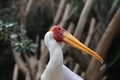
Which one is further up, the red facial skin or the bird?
the red facial skin

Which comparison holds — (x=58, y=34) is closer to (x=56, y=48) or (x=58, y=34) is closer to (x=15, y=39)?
(x=56, y=48)

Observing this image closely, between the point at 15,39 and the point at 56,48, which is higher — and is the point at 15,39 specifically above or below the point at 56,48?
below

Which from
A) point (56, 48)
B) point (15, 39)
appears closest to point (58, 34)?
point (56, 48)

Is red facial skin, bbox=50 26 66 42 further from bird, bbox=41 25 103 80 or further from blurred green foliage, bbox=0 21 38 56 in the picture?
blurred green foliage, bbox=0 21 38 56

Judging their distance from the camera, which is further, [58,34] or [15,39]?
[15,39]

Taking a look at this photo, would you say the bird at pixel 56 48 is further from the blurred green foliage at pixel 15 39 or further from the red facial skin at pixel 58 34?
the blurred green foliage at pixel 15 39

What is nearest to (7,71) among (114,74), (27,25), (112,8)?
(27,25)

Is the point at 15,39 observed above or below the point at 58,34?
below

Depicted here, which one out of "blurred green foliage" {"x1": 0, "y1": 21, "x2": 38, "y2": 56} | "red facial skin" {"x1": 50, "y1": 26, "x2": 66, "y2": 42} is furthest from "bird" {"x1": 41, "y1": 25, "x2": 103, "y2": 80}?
"blurred green foliage" {"x1": 0, "y1": 21, "x2": 38, "y2": 56}

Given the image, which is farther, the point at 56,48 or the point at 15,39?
the point at 15,39

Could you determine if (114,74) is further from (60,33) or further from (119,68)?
(60,33)

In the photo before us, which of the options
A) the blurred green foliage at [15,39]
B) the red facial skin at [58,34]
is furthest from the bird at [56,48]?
the blurred green foliage at [15,39]

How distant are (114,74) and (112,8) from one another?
1.24m

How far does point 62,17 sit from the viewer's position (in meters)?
6.07
